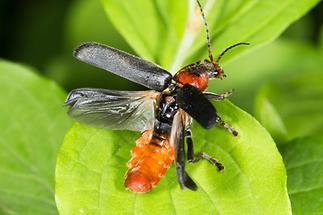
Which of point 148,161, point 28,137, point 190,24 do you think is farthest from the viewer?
point 28,137

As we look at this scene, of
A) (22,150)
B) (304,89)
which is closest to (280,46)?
(304,89)

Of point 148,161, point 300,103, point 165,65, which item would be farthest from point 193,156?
point 300,103

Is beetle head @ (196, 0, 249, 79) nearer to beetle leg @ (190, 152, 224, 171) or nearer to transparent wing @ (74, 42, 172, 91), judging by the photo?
transparent wing @ (74, 42, 172, 91)

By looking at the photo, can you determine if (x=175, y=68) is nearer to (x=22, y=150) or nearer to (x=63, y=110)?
(x=63, y=110)

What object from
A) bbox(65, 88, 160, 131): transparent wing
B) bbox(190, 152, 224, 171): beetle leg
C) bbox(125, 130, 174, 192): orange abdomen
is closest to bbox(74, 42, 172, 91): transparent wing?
bbox(65, 88, 160, 131): transparent wing

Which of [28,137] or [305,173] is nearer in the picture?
[305,173]

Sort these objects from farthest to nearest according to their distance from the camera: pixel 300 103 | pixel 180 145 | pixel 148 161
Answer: pixel 300 103 < pixel 148 161 < pixel 180 145

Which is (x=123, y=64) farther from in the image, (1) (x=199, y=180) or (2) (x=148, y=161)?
(1) (x=199, y=180)

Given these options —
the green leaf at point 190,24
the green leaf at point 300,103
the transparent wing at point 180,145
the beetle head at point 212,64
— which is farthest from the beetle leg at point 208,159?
the green leaf at point 300,103
